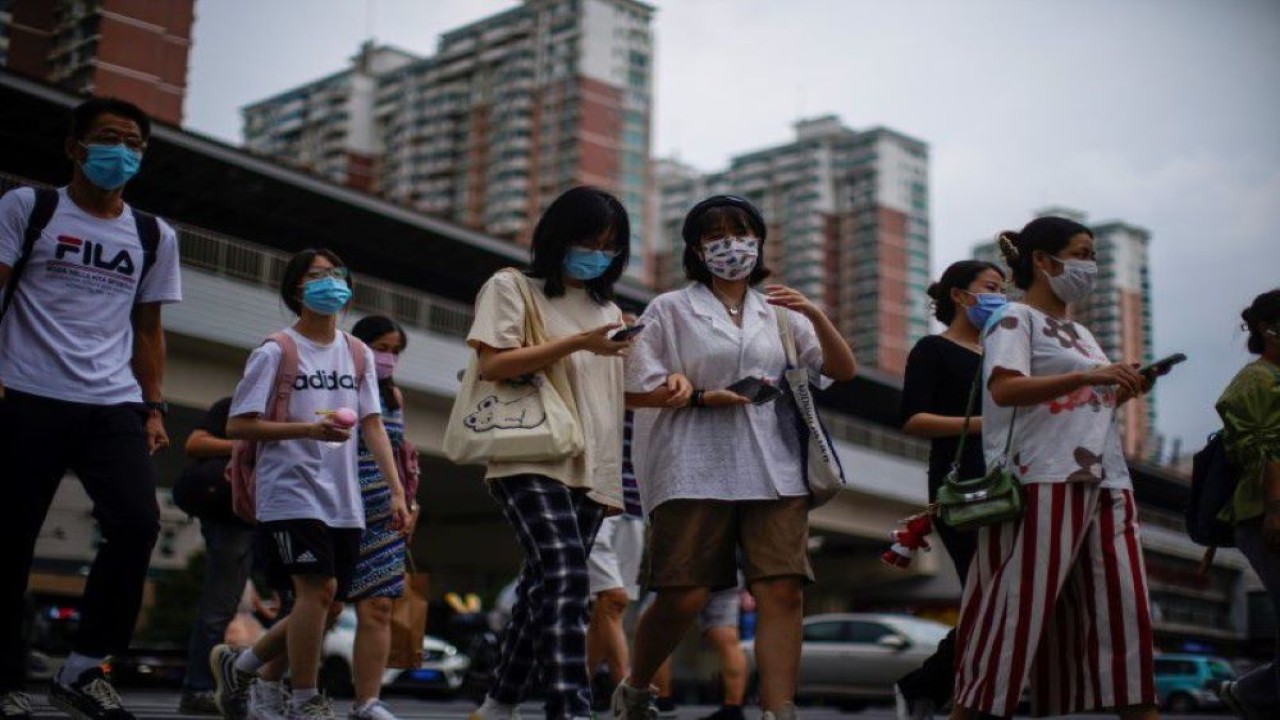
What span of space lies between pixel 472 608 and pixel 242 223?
42.0 ft

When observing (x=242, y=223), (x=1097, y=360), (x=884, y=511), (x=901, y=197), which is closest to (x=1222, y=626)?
(x=884, y=511)

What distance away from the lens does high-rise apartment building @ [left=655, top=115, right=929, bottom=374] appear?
409 ft

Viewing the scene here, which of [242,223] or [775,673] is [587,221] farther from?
[242,223]

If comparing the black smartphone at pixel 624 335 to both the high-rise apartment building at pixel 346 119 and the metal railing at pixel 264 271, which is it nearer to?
the metal railing at pixel 264 271

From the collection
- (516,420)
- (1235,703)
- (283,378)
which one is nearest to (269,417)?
(283,378)

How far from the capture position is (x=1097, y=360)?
4676mm

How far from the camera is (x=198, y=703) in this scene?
23.6 ft

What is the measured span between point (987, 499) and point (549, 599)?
1.45 metres

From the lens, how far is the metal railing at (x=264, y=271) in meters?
22.2

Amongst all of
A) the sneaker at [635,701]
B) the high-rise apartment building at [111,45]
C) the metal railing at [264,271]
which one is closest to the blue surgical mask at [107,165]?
the sneaker at [635,701]

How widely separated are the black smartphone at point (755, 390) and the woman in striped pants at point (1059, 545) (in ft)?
2.55

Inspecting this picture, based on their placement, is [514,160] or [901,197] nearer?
[514,160]

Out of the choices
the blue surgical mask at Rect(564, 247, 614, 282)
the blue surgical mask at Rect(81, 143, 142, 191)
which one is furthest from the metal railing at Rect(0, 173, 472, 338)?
the blue surgical mask at Rect(564, 247, 614, 282)

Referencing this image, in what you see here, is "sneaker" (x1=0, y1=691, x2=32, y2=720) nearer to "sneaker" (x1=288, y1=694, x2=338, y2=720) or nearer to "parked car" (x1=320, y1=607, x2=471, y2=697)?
"sneaker" (x1=288, y1=694, x2=338, y2=720)
